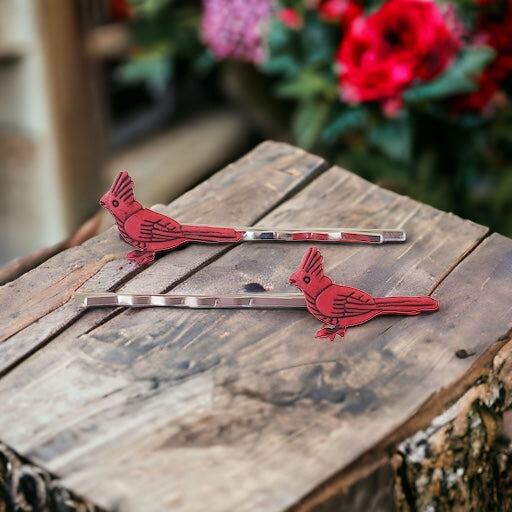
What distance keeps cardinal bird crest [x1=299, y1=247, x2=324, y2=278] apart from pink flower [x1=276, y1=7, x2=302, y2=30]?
3.06ft

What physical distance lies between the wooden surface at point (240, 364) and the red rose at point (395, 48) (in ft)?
1.32

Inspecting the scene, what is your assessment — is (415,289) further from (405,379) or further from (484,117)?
(484,117)

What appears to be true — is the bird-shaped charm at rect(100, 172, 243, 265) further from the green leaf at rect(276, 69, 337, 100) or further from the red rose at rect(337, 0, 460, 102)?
the green leaf at rect(276, 69, 337, 100)

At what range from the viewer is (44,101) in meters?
2.54

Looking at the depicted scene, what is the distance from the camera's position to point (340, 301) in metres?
1.14

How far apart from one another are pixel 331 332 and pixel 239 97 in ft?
5.03

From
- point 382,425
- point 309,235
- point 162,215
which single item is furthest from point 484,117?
point 382,425

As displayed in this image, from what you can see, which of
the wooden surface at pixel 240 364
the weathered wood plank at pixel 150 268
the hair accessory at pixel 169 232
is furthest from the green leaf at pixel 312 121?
the hair accessory at pixel 169 232

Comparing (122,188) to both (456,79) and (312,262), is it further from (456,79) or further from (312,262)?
(456,79)

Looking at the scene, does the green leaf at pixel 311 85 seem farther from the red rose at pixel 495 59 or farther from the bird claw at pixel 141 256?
the bird claw at pixel 141 256

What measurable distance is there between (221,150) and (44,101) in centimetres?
62

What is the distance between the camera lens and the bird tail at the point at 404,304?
1.16m

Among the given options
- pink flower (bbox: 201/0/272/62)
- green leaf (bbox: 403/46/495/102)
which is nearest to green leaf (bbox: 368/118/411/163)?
green leaf (bbox: 403/46/495/102)

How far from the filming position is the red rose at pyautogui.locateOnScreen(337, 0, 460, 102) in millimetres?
1703
